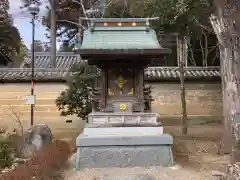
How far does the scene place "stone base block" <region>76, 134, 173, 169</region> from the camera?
9.48 m

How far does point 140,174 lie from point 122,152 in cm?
112

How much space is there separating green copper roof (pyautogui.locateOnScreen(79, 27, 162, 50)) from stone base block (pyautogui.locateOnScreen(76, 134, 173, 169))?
2531 millimetres

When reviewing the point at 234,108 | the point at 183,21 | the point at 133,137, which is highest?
the point at 183,21

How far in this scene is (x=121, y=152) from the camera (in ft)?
31.2

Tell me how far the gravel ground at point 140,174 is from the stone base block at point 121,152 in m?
0.28

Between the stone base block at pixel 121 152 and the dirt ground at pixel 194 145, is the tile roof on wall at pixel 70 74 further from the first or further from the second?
the stone base block at pixel 121 152

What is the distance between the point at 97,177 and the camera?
27.5ft

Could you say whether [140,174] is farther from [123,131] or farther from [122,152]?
[123,131]

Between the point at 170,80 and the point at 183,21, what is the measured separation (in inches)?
183

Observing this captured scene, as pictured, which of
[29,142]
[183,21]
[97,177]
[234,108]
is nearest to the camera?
[97,177]

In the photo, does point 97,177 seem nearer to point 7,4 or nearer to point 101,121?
point 101,121

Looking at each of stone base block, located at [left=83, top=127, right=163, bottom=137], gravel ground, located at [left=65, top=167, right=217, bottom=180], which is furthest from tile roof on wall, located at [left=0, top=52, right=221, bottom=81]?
gravel ground, located at [left=65, top=167, right=217, bottom=180]

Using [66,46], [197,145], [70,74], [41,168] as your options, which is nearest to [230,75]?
[197,145]

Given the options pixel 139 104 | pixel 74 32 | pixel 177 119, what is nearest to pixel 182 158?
pixel 139 104
